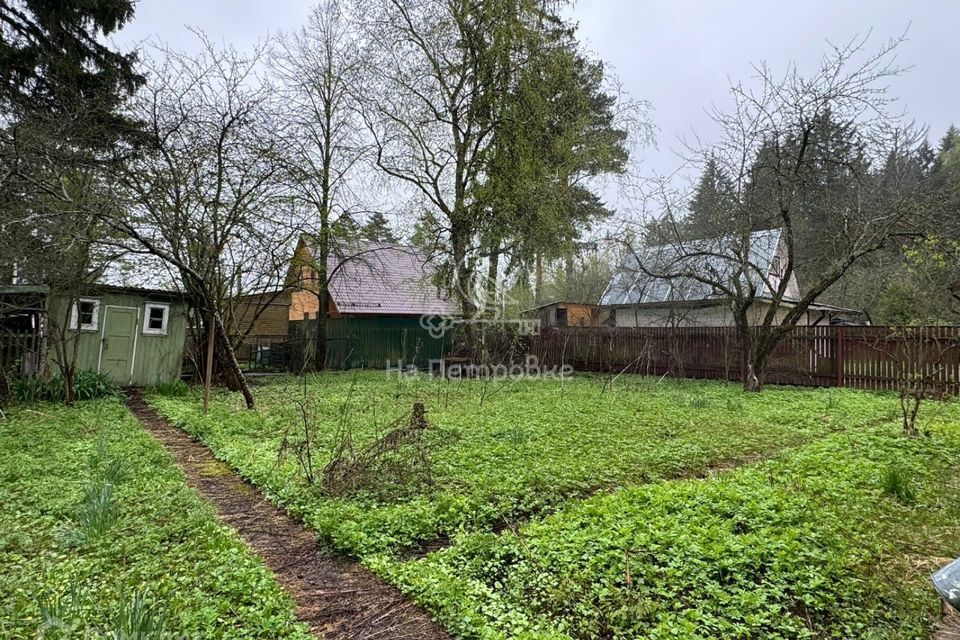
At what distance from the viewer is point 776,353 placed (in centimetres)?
1202

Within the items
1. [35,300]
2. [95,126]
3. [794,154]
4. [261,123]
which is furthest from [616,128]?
[35,300]

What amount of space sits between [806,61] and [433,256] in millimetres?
9232

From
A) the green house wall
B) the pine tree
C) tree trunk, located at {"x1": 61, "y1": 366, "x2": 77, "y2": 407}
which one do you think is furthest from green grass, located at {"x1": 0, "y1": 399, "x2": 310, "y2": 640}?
the pine tree

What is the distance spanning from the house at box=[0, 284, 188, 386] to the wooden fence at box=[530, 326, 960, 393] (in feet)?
34.1

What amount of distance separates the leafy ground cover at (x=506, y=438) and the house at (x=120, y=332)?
2.33 meters

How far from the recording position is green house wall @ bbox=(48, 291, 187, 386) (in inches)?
433

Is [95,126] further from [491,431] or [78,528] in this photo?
[491,431]

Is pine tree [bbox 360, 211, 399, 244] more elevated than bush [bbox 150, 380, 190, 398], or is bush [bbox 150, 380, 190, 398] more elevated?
pine tree [bbox 360, 211, 399, 244]

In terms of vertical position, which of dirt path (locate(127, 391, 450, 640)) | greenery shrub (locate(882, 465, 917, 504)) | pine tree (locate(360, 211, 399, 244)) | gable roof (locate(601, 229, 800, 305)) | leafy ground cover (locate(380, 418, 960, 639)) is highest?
pine tree (locate(360, 211, 399, 244))

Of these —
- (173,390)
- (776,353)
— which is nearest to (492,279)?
(776,353)

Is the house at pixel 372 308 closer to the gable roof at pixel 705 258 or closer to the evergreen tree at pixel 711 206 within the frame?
the gable roof at pixel 705 258

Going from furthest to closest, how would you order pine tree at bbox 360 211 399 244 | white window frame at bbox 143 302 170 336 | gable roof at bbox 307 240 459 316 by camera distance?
1. gable roof at bbox 307 240 459 316
2. pine tree at bbox 360 211 399 244
3. white window frame at bbox 143 302 170 336

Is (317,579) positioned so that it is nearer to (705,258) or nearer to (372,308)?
(705,258)

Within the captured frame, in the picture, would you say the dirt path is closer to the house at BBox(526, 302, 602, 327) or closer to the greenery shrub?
the greenery shrub
